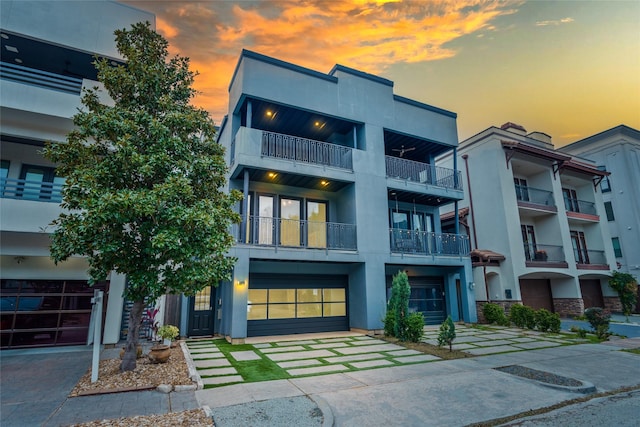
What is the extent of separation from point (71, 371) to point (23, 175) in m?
7.30

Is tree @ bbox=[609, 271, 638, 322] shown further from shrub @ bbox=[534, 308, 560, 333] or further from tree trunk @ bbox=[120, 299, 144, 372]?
tree trunk @ bbox=[120, 299, 144, 372]

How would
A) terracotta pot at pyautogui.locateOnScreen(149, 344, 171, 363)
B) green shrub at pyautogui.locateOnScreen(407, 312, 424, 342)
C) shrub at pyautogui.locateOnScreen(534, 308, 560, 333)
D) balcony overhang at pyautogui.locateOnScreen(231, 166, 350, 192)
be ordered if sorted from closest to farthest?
terracotta pot at pyautogui.locateOnScreen(149, 344, 171, 363) → green shrub at pyautogui.locateOnScreen(407, 312, 424, 342) → balcony overhang at pyautogui.locateOnScreen(231, 166, 350, 192) → shrub at pyautogui.locateOnScreen(534, 308, 560, 333)

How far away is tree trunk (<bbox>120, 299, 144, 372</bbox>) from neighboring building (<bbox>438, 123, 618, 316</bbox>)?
15.7m

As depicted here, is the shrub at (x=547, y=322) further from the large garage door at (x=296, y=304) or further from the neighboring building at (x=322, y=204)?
the large garage door at (x=296, y=304)

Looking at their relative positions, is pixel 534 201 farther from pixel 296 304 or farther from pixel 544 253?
pixel 296 304

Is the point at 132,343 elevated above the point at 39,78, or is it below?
below

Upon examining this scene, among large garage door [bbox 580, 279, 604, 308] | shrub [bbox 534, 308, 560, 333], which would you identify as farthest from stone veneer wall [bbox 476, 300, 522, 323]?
large garage door [bbox 580, 279, 604, 308]

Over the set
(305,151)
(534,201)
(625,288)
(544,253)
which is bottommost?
(625,288)

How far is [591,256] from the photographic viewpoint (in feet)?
69.6

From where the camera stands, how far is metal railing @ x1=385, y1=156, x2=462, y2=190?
14.4 metres

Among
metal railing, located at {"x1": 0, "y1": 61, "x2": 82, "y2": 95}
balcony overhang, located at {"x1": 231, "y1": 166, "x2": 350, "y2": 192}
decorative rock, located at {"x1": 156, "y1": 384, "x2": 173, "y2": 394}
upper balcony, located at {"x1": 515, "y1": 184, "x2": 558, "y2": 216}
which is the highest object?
metal railing, located at {"x1": 0, "y1": 61, "x2": 82, "y2": 95}

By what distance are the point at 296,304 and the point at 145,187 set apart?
788cm

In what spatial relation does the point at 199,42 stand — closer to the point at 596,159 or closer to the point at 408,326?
the point at 408,326

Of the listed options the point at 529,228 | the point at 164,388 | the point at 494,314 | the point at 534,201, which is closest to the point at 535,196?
the point at 534,201
